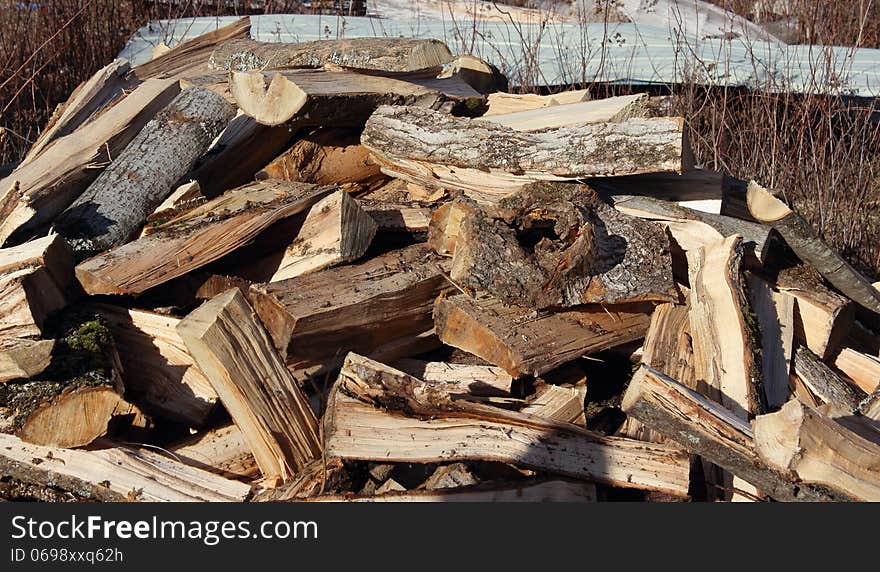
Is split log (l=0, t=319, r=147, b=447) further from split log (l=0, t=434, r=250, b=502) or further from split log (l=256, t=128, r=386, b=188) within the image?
split log (l=256, t=128, r=386, b=188)

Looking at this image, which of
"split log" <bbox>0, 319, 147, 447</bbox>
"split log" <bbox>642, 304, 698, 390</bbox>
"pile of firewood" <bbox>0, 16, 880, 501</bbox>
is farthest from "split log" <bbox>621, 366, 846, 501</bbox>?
"split log" <bbox>0, 319, 147, 447</bbox>

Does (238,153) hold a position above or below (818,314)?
above

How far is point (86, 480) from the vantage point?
2.67 m

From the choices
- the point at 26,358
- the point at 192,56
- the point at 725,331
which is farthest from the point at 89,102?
the point at 725,331

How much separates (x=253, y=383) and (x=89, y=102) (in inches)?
89.7

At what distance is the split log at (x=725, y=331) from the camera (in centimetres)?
284

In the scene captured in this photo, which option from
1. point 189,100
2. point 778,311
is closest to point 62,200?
point 189,100

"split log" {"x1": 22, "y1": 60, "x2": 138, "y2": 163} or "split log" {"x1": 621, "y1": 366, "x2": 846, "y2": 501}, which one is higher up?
"split log" {"x1": 22, "y1": 60, "x2": 138, "y2": 163}

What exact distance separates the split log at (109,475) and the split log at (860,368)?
2497 mm

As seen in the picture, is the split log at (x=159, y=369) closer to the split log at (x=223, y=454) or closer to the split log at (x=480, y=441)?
the split log at (x=223, y=454)

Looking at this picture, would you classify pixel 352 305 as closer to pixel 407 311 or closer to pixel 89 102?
pixel 407 311

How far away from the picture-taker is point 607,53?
6215 millimetres

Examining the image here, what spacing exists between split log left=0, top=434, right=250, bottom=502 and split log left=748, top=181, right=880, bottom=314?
2.40 meters

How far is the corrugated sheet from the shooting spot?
223 inches
